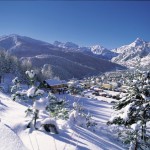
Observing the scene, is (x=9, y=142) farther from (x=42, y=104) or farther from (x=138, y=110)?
(x=138, y=110)

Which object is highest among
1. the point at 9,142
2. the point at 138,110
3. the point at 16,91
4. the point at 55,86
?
the point at 9,142

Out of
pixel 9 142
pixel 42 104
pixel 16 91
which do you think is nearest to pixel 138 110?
pixel 42 104

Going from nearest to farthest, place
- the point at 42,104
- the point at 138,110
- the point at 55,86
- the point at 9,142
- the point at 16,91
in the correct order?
the point at 9,142 < the point at 42,104 < the point at 138,110 < the point at 16,91 < the point at 55,86

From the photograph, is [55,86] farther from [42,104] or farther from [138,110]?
[42,104]

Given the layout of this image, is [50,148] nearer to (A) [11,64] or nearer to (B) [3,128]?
(B) [3,128]

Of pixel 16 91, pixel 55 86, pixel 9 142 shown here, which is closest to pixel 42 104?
pixel 9 142

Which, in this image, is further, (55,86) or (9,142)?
(55,86)

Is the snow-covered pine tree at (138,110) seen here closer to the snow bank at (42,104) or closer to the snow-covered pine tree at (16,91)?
the snow bank at (42,104)

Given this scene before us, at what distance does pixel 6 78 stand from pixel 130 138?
81111 millimetres

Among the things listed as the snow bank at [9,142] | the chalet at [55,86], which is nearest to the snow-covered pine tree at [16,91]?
the snow bank at [9,142]

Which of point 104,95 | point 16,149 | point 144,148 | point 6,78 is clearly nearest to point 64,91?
point 104,95

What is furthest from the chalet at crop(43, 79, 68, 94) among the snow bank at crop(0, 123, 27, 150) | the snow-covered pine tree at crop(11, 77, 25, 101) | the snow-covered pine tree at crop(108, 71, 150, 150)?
the snow bank at crop(0, 123, 27, 150)

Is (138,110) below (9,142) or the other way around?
below

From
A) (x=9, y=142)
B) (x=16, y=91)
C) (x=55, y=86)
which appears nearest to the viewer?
(x=9, y=142)
